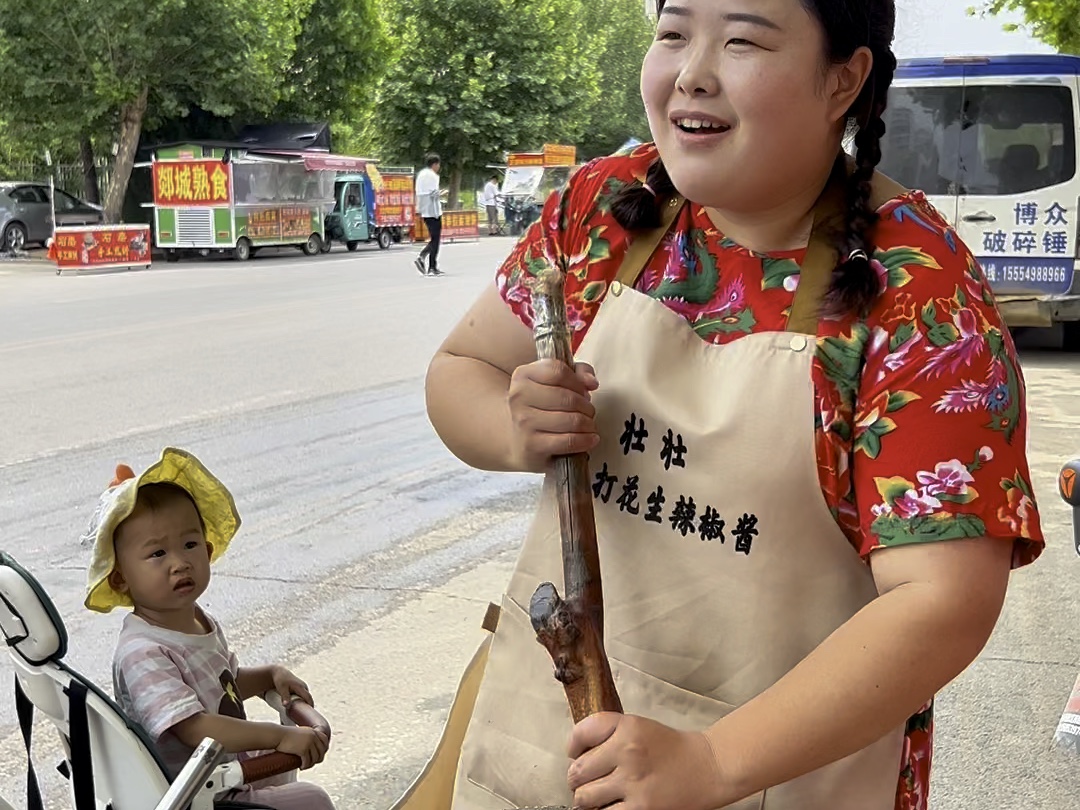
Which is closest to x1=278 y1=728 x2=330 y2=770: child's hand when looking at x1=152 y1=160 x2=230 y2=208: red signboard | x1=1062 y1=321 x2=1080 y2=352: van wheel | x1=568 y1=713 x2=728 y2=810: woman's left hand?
x1=568 y1=713 x2=728 y2=810: woman's left hand

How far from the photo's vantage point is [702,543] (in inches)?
47.7

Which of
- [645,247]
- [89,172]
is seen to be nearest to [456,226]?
[89,172]

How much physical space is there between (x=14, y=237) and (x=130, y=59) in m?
4.22

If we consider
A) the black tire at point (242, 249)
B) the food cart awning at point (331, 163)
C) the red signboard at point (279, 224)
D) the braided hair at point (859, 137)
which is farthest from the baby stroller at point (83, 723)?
the food cart awning at point (331, 163)

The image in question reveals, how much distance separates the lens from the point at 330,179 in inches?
1045

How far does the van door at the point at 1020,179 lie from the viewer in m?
9.61

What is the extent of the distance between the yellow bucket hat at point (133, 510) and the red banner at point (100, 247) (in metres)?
18.8

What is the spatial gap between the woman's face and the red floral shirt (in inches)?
3.7

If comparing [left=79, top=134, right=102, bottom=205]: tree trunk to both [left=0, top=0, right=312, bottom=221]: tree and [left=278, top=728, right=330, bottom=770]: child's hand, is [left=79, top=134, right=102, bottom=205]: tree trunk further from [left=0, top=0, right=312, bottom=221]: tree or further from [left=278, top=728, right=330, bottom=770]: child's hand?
[left=278, top=728, right=330, bottom=770]: child's hand

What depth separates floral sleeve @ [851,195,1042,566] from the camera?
3.56ft

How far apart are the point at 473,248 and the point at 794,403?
26441 mm

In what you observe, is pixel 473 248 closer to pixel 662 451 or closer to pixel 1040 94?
pixel 1040 94

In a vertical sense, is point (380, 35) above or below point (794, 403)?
above

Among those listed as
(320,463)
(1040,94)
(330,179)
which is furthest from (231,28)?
(320,463)
